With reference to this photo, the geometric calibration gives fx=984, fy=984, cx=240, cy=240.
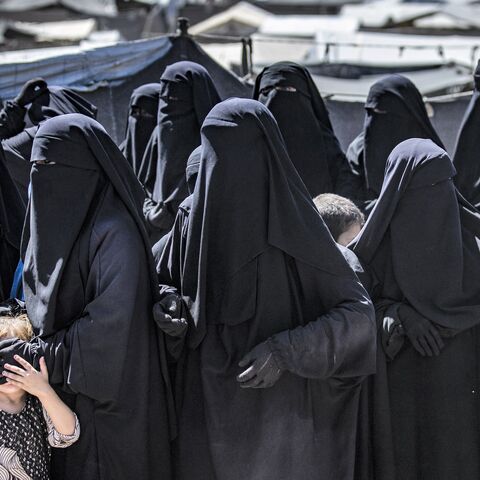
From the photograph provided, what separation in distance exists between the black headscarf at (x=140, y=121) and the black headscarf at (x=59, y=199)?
300 cm

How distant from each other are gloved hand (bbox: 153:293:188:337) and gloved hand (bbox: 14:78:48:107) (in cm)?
253

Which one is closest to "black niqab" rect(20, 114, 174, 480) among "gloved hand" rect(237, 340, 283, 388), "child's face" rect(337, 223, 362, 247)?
"gloved hand" rect(237, 340, 283, 388)

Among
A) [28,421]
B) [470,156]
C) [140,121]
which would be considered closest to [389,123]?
[470,156]

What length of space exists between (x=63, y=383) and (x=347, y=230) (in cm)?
124

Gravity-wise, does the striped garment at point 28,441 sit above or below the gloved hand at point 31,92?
below

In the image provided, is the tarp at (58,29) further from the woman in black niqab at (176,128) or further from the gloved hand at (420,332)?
the gloved hand at (420,332)

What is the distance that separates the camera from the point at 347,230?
356 centimetres

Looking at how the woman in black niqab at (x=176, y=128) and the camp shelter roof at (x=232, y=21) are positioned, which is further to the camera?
the camp shelter roof at (x=232, y=21)

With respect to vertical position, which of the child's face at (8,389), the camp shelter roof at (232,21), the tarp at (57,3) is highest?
the child's face at (8,389)

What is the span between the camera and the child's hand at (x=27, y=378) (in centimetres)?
277

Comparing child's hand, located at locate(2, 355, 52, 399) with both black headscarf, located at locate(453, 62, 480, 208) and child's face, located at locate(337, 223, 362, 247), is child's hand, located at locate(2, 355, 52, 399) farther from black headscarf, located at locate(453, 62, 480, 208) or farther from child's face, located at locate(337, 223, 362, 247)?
black headscarf, located at locate(453, 62, 480, 208)

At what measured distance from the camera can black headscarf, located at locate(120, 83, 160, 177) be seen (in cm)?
595

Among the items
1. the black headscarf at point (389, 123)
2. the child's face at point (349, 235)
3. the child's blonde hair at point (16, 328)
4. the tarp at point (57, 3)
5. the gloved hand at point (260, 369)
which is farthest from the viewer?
the tarp at point (57, 3)

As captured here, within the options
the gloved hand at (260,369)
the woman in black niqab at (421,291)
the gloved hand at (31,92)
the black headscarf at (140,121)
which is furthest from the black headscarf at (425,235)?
the black headscarf at (140,121)
